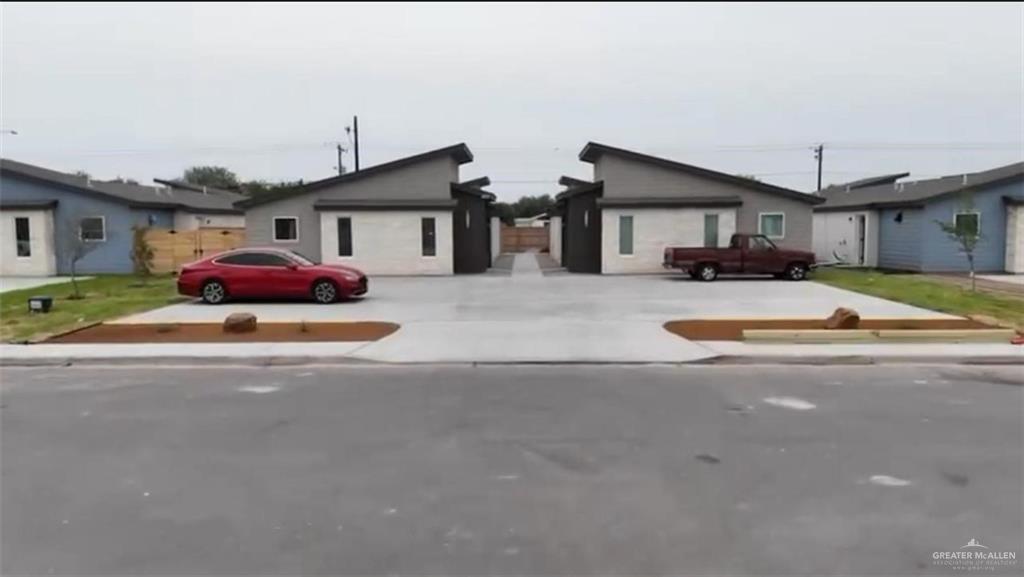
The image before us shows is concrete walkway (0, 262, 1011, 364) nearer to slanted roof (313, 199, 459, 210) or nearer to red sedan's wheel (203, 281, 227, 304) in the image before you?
red sedan's wheel (203, 281, 227, 304)

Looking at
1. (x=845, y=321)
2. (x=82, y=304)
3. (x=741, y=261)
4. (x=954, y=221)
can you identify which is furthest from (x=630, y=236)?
(x=82, y=304)

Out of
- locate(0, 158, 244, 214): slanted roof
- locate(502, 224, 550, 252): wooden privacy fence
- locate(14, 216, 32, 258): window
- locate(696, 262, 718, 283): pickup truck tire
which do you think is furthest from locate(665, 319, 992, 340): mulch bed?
locate(502, 224, 550, 252): wooden privacy fence

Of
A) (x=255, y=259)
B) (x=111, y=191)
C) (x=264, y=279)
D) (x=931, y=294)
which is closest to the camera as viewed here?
(x=264, y=279)

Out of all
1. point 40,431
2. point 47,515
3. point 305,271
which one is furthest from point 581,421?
point 305,271

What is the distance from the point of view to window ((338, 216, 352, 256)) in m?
28.1

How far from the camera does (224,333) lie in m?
13.3

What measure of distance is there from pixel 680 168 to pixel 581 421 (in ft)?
74.5

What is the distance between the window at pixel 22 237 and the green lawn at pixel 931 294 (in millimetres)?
30242

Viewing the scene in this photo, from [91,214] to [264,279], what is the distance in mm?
16086

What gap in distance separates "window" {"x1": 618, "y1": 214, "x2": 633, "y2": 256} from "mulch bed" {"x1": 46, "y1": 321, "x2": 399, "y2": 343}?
15526 millimetres

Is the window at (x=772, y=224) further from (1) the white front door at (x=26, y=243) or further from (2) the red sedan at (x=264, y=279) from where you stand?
(1) the white front door at (x=26, y=243)

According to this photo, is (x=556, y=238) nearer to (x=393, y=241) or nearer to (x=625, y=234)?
(x=625, y=234)

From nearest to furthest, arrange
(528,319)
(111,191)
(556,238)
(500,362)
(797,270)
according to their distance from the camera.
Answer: (500,362), (528,319), (797,270), (111,191), (556,238)

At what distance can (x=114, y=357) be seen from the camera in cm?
1109
